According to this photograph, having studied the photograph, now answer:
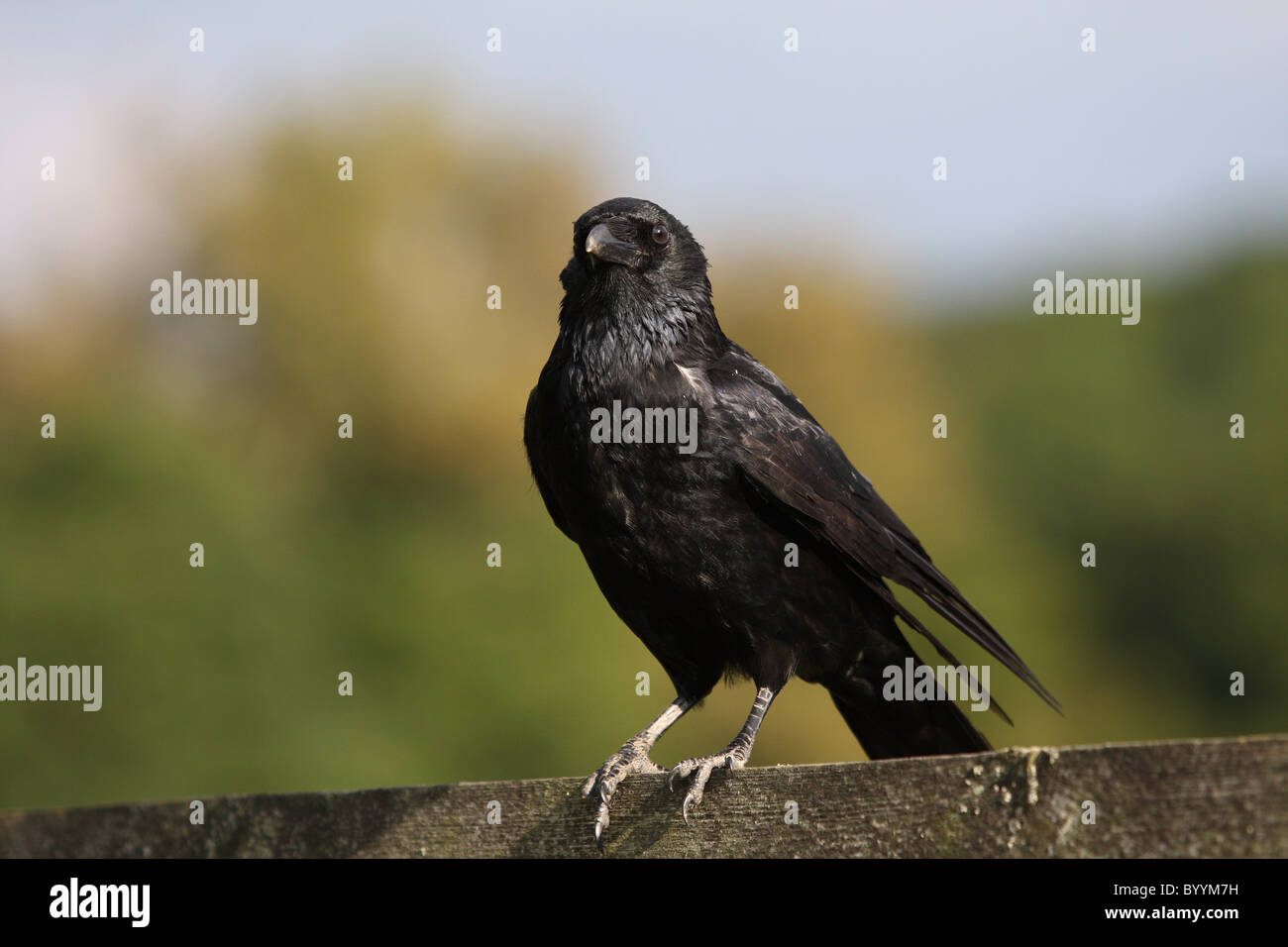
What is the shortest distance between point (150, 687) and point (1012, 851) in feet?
39.8

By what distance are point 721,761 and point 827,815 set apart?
0.75 m

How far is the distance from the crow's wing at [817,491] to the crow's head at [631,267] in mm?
320

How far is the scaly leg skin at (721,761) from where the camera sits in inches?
138

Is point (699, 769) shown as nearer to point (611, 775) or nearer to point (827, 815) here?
point (611, 775)

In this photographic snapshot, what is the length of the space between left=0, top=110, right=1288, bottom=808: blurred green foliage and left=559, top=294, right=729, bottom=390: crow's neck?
9.60 m

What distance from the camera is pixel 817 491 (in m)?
4.96

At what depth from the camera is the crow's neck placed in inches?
192

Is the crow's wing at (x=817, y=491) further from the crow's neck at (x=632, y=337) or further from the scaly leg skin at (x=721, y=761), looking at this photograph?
the scaly leg skin at (x=721, y=761)

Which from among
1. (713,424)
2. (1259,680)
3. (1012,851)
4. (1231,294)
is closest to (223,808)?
(713,424)

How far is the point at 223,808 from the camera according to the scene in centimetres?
418

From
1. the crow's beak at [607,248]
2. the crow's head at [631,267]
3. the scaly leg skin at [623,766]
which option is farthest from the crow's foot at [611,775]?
the crow's beak at [607,248]

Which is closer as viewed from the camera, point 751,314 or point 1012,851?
point 1012,851

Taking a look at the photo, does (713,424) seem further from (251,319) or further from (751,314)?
(751,314)

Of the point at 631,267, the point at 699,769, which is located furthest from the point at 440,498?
the point at 699,769
